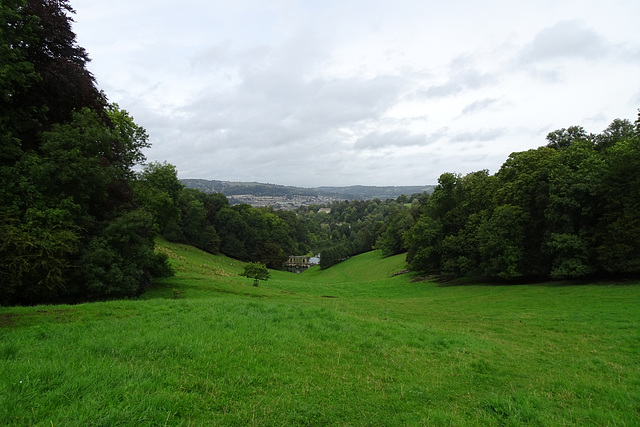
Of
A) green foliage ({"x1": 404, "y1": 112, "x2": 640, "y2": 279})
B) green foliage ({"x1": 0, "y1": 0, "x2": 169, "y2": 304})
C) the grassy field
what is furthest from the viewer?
green foliage ({"x1": 404, "y1": 112, "x2": 640, "y2": 279})

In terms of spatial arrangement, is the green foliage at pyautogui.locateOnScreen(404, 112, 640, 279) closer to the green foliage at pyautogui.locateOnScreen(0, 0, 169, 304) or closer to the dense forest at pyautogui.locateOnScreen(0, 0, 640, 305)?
the dense forest at pyautogui.locateOnScreen(0, 0, 640, 305)

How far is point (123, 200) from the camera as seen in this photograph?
803 inches

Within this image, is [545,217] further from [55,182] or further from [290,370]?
[55,182]

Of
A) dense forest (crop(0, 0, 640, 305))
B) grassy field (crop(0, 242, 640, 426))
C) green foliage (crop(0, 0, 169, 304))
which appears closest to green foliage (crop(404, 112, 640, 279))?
dense forest (crop(0, 0, 640, 305))

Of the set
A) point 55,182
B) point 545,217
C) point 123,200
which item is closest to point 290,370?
point 55,182

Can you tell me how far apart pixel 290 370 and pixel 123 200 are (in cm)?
1854

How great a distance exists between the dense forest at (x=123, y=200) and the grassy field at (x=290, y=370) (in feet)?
12.5

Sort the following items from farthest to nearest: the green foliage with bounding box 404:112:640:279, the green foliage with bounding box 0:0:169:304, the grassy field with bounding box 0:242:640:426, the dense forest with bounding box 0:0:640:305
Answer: the green foliage with bounding box 404:112:640:279 → the dense forest with bounding box 0:0:640:305 → the green foliage with bounding box 0:0:169:304 → the grassy field with bounding box 0:242:640:426

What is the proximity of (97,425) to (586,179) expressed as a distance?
33.7m

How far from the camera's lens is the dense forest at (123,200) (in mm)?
13914

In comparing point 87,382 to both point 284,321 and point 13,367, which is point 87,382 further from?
point 284,321

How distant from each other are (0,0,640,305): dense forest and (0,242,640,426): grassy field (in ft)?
12.5

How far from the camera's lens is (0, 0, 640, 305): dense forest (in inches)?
548

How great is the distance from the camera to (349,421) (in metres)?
5.34
